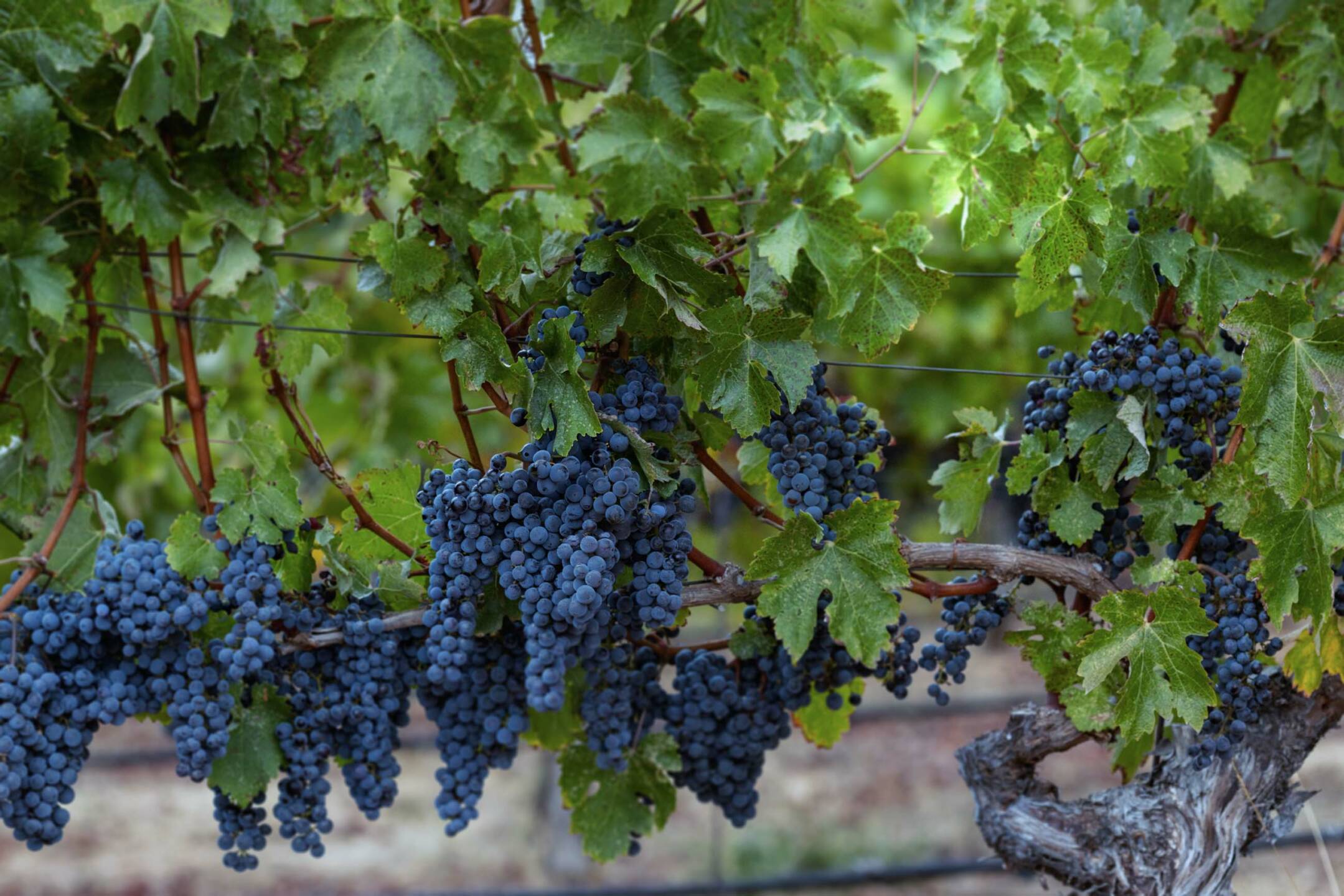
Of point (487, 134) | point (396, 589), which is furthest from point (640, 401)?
point (487, 134)

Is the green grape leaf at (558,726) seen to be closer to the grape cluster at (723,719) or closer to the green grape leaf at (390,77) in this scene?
the grape cluster at (723,719)

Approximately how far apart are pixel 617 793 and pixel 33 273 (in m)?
1.23

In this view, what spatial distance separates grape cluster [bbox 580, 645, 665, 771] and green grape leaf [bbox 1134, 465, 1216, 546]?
0.77m

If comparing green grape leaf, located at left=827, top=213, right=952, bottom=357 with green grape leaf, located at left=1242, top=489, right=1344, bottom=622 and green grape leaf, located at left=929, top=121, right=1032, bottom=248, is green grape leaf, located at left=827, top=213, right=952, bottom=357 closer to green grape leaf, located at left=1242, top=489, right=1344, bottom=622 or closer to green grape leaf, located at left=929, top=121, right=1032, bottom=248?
green grape leaf, located at left=929, top=121, right=1032, bottom=248

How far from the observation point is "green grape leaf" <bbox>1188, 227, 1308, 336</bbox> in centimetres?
176

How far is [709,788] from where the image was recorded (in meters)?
2.01

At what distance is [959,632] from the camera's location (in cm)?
182

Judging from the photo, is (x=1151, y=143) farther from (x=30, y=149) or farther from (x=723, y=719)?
(x=30, y=149)

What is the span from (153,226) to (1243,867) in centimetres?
465

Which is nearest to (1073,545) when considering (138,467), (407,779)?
(138,467)

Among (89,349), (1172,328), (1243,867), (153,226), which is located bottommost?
(1243,867)

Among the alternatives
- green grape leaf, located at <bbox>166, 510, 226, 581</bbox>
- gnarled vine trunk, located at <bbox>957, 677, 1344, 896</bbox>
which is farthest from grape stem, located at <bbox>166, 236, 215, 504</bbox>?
gnarled vine trunk, located at <bbox>957, 677, 1344, 896</bbox>

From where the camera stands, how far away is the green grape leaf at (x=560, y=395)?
59.8 inches

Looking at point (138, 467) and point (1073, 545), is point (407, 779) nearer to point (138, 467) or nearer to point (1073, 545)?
point (138, 467)
